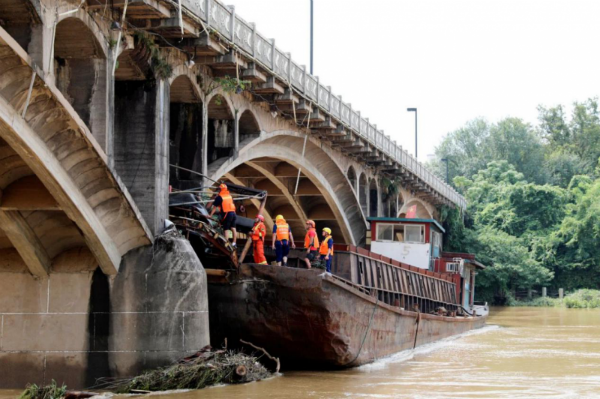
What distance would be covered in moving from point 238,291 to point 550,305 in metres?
49.4

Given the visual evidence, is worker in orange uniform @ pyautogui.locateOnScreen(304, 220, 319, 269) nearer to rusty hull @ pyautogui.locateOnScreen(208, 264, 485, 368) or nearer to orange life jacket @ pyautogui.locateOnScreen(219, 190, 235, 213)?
rusty hull @ pyautogui.locateOnScreen(208, 264, 485, 368)

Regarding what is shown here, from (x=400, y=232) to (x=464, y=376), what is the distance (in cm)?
1282

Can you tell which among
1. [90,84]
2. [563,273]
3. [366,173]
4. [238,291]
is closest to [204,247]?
[238,291]

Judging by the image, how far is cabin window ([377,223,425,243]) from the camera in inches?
1352

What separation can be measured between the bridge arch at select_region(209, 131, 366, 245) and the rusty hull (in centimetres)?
887

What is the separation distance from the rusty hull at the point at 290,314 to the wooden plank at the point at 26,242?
14.1 ft

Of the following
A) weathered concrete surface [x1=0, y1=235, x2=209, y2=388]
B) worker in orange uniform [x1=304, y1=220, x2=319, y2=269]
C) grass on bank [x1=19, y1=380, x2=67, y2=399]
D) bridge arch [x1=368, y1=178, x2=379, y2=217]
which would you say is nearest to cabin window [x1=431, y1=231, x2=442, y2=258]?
bridge arch [x1=368, y1=178, x2=379, y2=217]

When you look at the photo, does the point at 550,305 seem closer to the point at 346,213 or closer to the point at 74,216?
the point at 346,213

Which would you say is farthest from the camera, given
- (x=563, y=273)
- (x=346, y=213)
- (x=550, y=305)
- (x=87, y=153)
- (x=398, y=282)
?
(x=563, y=273)

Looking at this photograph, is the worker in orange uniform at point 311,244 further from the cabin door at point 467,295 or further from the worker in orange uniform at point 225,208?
the cabin door at point 467,295

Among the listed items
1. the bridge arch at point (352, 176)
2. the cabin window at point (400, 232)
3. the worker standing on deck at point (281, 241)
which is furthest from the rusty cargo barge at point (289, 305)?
the bridge arch at point (352, 176)

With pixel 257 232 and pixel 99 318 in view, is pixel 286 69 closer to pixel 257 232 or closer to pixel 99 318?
pixel 257 232

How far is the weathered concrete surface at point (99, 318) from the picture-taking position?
18281mm

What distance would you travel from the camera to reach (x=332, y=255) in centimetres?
2478
